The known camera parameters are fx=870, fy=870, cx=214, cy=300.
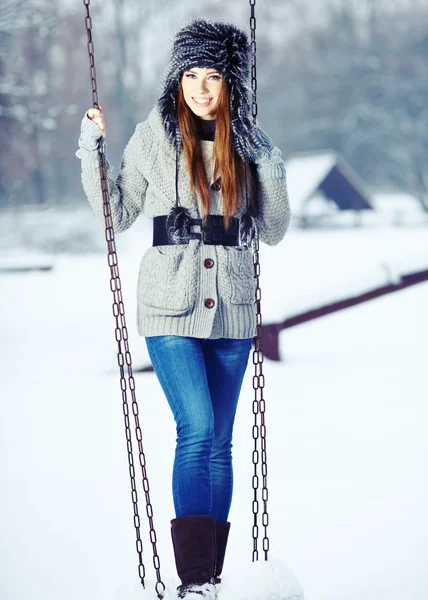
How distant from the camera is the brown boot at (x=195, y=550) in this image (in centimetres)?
183

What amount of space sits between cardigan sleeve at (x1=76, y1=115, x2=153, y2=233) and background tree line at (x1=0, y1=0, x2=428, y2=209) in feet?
56.4

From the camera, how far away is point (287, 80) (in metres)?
22.6

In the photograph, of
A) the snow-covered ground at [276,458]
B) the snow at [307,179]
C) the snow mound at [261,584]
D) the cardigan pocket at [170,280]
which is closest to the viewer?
the snow mound at [261,584]

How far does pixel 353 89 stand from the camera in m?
22.0

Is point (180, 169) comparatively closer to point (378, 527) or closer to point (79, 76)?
point (378, 527)

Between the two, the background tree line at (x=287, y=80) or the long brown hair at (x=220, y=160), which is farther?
the background tree line at (x=287, y=80)

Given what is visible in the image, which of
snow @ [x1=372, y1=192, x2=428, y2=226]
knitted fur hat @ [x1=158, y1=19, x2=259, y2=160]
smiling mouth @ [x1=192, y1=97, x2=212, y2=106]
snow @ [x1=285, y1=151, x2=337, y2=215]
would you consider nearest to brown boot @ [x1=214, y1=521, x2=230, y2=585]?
knitted fur hat @ [x1=158, y1=19, x2=259, y2=160]

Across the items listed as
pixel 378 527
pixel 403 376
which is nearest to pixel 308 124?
pixel 403 376

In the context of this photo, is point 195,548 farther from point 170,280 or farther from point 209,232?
point 209,232

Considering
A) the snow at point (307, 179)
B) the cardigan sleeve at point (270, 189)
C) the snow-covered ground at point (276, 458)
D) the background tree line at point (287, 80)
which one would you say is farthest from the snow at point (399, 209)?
the cardigan sleeve at point (270, 189)

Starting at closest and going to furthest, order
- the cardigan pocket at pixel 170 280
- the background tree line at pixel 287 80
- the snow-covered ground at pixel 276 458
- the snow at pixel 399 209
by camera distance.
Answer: the cardigan pocket at pixel 170 280 < the snow-covered ground at pixel 276 458 < the snow at pixel 399 209 < the background tree line at pixel 287 80

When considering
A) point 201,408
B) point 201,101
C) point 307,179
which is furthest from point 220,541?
point 307,179

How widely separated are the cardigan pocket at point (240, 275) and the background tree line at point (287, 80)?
17310 mm

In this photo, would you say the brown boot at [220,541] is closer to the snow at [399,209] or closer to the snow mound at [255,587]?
the snow mound at [255,587]
